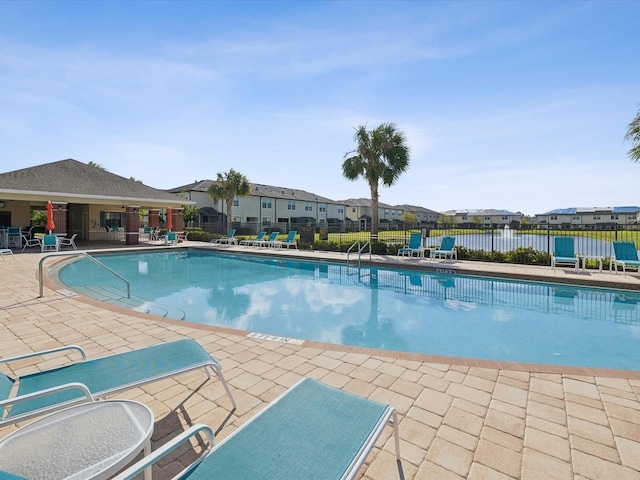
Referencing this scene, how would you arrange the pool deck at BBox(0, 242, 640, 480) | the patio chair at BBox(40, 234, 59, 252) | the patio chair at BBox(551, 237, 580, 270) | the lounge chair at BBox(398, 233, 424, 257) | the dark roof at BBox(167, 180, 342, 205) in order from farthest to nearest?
the dark roof at BBox(167, 180, 342, 205) → the patio chair at BBox(40, 234, 59, 252) → the lounge chair at BBox(398, 233, 424, 257) → the patio chair at BBox(551, 237, 580, 270) → the pool deck at BBox(0, 242, 640, 480)

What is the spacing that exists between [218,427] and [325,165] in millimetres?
20600

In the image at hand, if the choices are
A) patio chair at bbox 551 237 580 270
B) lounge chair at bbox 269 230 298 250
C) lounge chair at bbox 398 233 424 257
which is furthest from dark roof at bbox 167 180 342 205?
patio chair at bbox 551 237 580 270

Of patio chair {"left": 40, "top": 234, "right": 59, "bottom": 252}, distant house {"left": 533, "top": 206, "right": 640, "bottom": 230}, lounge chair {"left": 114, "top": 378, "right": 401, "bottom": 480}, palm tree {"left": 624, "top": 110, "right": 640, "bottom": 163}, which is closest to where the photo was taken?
lounge chair {"left": 114, "top": 378, "right": 401, "bottom": 480}

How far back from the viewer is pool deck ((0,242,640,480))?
2207 mm

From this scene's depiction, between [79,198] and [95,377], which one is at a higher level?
[79,198]

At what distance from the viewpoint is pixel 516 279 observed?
1070 cm

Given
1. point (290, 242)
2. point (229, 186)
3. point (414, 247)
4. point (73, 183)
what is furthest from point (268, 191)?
point (414, 247)

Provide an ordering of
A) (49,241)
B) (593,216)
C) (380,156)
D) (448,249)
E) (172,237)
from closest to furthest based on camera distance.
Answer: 1. (448,249)
2. (49,241)
3. (380,156)
4. (172,237)
5. (593,216)

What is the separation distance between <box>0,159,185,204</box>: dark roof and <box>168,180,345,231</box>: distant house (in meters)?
9.38

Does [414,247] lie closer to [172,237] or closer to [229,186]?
[172,237]

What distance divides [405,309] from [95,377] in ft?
22.3

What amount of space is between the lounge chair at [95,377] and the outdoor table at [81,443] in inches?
9.9

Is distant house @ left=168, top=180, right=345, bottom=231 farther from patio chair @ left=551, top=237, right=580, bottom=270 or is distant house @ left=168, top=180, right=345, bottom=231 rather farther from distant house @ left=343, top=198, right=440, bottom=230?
patio chair @ left=551, top=237, right=580, bottom=270

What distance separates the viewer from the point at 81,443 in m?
1.76
